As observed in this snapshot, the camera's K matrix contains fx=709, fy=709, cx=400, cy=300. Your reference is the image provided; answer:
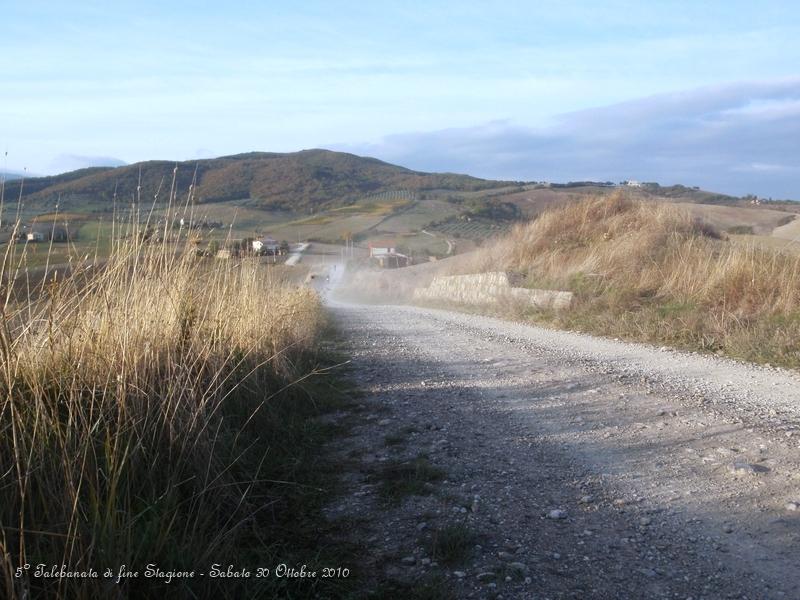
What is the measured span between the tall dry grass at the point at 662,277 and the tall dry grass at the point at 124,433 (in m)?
6.22

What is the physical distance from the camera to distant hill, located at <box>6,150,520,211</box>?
1473 centimetres

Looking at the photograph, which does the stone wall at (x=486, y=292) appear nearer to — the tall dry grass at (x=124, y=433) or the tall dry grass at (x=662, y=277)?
the tall dry grass at (x=662, y=277)

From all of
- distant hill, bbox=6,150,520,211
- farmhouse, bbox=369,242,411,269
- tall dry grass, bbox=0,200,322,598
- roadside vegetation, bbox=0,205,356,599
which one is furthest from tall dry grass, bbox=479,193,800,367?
farmhouse, bbox=369,242,411,269

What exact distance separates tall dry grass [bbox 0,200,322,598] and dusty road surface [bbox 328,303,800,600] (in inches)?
28.1

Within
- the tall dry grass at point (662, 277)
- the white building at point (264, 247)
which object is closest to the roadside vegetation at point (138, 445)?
the white building at point (264, 247)

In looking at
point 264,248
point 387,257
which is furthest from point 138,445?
point 387,257

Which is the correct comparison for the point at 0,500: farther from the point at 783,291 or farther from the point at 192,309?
the point at 783,291

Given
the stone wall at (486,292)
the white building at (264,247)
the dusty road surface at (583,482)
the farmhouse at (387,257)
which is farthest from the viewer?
the farmhouse at (387,257)

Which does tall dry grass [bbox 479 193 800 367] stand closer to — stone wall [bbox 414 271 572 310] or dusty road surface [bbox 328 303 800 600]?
stone wall [bbox 414 271 572 310]

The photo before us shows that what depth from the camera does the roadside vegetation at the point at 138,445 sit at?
2.66 m

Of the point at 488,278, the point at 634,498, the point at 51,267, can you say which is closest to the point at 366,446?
the point at 634,498

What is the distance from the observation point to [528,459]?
15.2 feet

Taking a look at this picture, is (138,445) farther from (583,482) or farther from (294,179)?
(294,179)

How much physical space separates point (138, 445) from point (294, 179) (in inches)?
1344
